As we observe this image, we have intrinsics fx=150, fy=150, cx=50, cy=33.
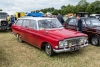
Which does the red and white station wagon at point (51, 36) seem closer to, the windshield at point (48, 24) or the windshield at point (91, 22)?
A: the windshield at point (48, 24)

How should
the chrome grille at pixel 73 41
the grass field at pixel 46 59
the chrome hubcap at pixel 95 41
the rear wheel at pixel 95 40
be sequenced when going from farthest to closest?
1. the chrome hubcap at pixel 95 41
2. the rear wheel at pixel 95 40
3. the chrome grille at pixel 73 41
4. the grass field at pixel 46 59

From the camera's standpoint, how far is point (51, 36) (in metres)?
6.55

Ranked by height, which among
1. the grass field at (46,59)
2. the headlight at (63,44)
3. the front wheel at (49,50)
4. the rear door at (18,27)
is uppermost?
the rear door at (18,27)

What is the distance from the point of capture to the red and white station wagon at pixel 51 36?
6234mm

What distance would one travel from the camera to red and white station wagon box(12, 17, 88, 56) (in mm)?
6234

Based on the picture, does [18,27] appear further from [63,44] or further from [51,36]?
[63,44]

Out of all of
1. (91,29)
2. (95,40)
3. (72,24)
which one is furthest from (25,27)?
(95,40)

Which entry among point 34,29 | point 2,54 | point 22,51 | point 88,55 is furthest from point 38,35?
point 88,55

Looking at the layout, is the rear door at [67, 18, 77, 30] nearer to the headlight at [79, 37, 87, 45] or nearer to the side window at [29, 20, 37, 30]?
the headlight at [79, 37, 87, 45]

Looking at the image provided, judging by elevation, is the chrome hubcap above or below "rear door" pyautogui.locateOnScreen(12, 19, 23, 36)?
below

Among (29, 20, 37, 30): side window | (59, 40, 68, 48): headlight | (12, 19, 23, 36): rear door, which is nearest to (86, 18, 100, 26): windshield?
(29, 20, 37, 30): side window

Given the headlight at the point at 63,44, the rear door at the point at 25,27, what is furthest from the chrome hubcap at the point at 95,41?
the rear door at the point at 25,27

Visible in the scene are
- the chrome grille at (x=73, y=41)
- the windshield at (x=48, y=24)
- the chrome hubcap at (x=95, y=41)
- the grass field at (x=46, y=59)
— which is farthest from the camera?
the chrome hubcap at (x=95, y=41)

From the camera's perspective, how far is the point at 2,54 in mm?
7137
